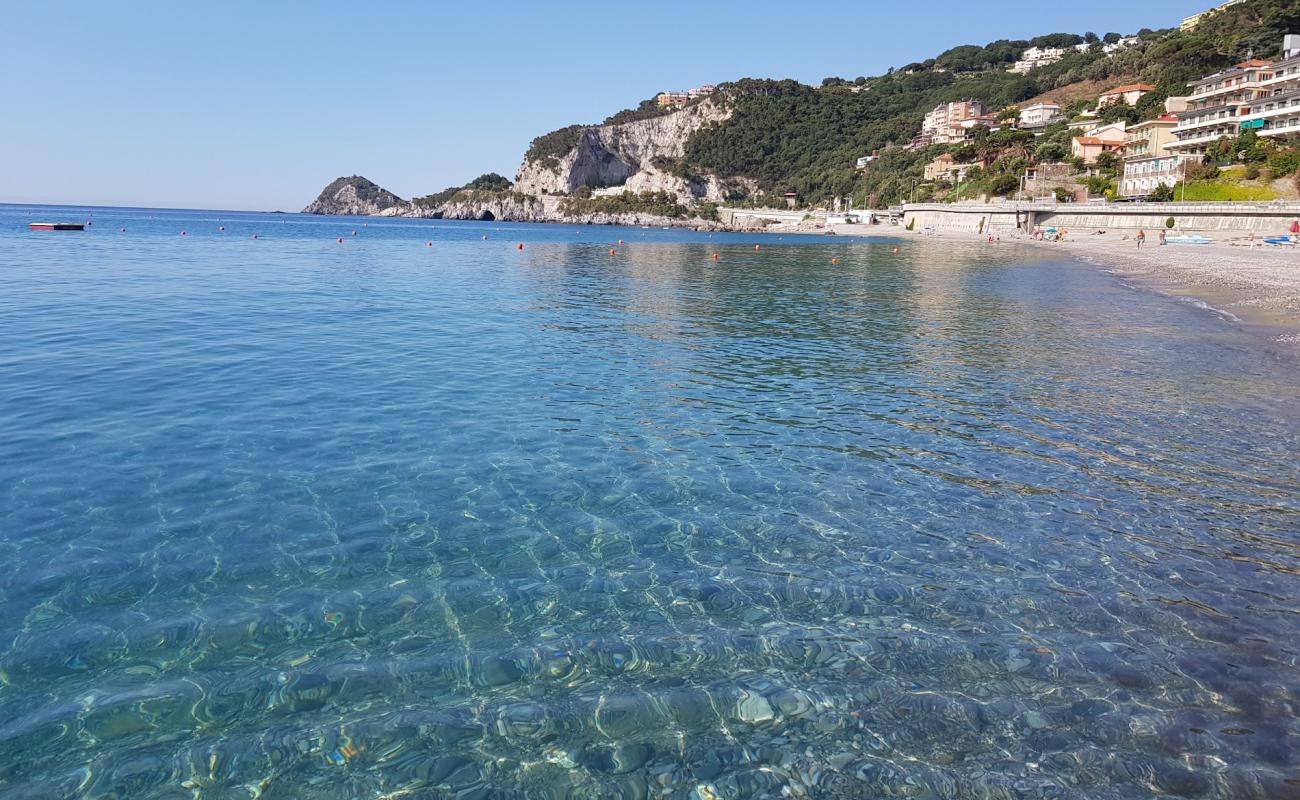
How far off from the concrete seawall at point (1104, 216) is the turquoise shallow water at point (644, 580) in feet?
195

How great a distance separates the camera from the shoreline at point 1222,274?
26516 mm

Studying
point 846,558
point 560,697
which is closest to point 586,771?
point 560,697

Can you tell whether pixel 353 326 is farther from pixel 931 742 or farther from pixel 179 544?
pixel 931 742

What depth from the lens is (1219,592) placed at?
24.6 ft

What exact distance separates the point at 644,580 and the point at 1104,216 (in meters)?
92.2

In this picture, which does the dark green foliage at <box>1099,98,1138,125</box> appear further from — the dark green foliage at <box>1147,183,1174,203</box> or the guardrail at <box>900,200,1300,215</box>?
the dark green foliage at <box>1147,183,1174,203</box>

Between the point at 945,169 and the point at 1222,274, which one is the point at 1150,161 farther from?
the point at 1222,274

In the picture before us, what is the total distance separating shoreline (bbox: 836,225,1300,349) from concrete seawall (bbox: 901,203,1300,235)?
10.6 ft

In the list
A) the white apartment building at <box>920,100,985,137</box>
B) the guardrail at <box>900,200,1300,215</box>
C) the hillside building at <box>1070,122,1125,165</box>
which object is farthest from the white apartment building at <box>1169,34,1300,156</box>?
the white apartment building at <box>920,100,985,137</box>

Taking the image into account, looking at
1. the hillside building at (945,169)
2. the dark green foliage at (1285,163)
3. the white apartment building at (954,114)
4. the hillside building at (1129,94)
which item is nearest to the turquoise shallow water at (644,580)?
the dark green foliage at (1285,163)

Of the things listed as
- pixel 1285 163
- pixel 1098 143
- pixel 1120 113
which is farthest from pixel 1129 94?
pixel 1285 163

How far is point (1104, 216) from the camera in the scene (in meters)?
82.1

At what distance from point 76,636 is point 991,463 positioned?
37.3ft

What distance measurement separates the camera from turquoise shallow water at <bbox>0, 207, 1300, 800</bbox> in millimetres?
5211
